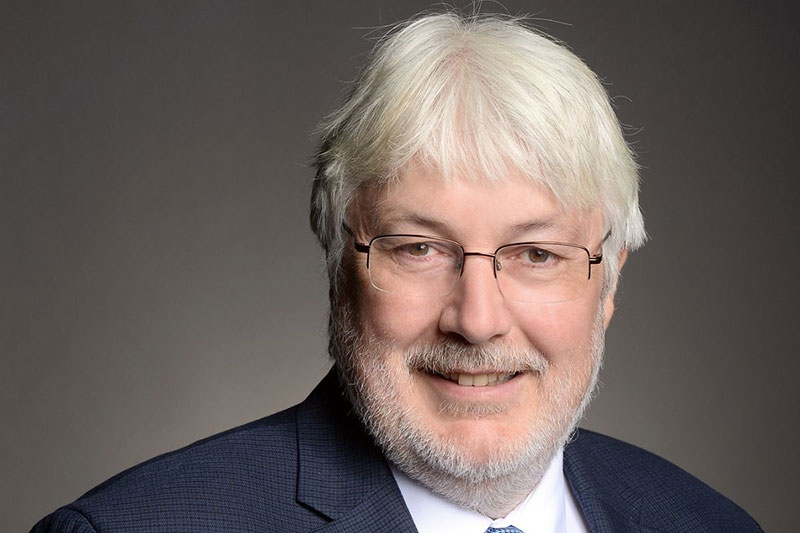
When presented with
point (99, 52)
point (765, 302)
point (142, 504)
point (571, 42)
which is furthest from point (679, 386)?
point (142, 504)

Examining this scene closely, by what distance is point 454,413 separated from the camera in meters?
2.71

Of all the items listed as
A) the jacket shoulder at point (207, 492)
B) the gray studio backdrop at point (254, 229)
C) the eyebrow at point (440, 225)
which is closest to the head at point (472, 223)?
the eyebrow at point (440, 225)

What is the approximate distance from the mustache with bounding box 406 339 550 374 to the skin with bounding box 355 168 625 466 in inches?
0.5

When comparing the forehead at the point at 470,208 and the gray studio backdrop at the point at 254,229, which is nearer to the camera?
the forehead at the point at 470,208

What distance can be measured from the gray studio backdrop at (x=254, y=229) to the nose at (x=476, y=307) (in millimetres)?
2437

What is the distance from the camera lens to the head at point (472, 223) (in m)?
2.61

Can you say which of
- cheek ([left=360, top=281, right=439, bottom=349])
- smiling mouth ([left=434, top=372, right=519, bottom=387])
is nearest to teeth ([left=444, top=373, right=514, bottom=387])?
smiling mouth ([left=434, top=372, right=519, bottom=387])

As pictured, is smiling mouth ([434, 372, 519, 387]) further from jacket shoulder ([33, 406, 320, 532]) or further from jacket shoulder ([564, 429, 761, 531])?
jacket shoulder ([564, 429, 761, 531])

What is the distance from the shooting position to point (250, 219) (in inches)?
199

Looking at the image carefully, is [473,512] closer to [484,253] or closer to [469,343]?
[469,343]

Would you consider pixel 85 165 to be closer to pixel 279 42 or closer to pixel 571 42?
pixel 279 42

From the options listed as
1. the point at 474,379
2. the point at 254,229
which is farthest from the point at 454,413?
the point at 254,229

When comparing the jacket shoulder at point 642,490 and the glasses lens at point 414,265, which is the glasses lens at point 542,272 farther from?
the jacket shoulder at point 642,490

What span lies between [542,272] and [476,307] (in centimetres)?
21
